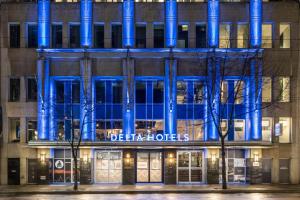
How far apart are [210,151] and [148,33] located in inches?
463

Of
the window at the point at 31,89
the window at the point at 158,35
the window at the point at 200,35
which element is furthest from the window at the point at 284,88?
the window at the point at 31,89

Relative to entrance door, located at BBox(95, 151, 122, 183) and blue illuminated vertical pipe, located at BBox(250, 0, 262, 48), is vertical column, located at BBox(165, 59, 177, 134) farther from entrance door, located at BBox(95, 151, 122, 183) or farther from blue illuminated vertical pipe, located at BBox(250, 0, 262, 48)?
blue illuminated vertical pipe, located at BBox(250, 0, 262, 48)

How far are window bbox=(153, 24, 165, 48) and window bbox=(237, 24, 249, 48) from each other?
22.2 ft

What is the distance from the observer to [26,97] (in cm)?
4750

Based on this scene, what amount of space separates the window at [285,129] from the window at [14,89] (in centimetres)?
2360

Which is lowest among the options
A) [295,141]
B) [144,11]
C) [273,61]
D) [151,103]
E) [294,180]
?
[294,180]

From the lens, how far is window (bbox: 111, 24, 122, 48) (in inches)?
1868

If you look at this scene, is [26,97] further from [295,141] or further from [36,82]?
[295,141]

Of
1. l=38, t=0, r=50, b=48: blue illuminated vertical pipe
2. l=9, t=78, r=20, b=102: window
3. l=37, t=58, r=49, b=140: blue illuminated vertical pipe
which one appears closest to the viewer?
l=37, t=58, r=49, b=140: blue illuminated vertical pipe

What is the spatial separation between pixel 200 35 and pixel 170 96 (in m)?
6.17

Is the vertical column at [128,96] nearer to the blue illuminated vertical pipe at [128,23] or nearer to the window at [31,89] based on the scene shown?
the blue illuminated vertical pipe at [128,23]

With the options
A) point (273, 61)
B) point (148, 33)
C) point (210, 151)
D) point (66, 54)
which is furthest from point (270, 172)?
point (66, 54)

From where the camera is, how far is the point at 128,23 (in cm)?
4694

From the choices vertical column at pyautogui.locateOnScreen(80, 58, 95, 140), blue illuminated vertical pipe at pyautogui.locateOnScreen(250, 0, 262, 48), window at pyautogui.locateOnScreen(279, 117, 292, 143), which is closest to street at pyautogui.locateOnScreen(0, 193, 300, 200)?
vertical column at pyautogui.locateOnScreen(80, 58, 95, 140)
